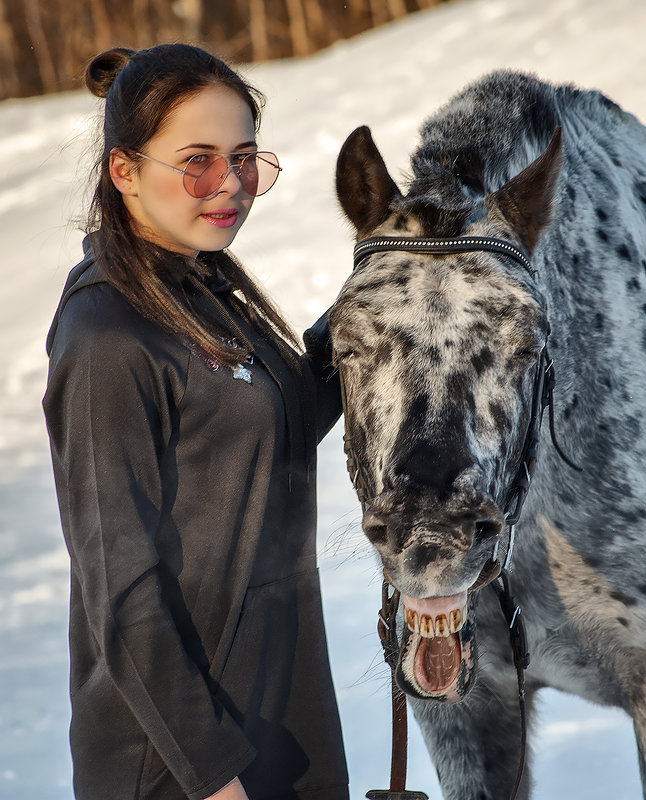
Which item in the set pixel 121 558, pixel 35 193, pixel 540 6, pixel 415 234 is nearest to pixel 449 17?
pixel 540 6

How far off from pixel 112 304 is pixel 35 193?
908 centimetres

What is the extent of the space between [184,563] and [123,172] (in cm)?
77

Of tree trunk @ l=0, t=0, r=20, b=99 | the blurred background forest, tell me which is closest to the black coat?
the blurred background forest

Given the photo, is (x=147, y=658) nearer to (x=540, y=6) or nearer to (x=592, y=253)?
(x=592, y=253)

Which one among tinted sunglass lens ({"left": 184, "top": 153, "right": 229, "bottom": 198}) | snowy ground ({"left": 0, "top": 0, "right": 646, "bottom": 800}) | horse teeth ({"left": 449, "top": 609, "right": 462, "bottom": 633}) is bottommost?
snowy ground ({"left": 0, "top": 0, "right": 646, "bottom": 800})

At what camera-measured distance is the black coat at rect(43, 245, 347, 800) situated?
5.57 feet

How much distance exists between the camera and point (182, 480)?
184 centimetres

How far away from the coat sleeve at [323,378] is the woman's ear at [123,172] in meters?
0.58

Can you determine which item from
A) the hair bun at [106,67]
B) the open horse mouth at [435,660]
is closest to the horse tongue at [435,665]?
the open horse mouth at [435,660]

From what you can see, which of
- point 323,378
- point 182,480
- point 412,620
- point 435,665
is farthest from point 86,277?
point 435,665

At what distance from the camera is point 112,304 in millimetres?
→ 1793

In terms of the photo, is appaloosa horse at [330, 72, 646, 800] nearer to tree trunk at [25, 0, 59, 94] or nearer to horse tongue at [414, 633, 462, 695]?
horse tongue at [414, 633, 462, 695]

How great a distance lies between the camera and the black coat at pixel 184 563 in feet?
5.57

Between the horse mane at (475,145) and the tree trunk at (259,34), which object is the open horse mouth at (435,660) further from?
the tree trunk at (259,34)
